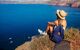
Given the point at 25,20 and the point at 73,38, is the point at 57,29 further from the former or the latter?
the point at 25,20

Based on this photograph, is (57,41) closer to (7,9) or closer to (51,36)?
(51,36)

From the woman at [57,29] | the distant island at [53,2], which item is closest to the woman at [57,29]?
the woman at [57,29]

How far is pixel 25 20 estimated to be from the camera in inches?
1040

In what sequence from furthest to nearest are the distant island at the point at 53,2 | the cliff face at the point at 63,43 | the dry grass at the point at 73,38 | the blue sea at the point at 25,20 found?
the distant island at the point at 53,2 < the blue sea at the point at 25,20 < the dry grass at the point at 73,38 < the cliff face at the point at 63,43

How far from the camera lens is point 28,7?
99.3 ft

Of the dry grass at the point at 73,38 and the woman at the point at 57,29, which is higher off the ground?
the woman at the point at 57,29

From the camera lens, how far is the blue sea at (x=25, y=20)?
735 inches

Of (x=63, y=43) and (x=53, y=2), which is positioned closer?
(x=63, y=43)

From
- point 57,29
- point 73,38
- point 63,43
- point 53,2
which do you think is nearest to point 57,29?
point 57,29

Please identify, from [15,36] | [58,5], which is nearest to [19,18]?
[58,5]

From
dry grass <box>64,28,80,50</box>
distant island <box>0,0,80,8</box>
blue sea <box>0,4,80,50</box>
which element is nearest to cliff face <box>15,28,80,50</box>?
dry grass <box>64,28,80,50</box>

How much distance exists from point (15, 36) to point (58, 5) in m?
12.4

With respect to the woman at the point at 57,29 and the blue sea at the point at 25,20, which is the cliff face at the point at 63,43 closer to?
the woman at the point at 57,29

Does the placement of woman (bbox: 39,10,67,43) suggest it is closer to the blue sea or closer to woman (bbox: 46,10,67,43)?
woman (bbox: 46,10,67,43)
